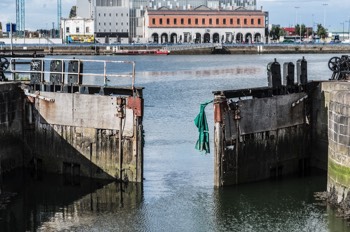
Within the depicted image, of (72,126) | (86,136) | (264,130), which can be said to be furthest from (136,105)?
(264,130)

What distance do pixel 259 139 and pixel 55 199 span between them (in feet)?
34.2

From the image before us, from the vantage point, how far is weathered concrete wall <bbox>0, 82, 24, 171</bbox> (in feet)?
122

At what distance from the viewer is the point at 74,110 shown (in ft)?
123

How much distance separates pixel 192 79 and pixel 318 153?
6813cm

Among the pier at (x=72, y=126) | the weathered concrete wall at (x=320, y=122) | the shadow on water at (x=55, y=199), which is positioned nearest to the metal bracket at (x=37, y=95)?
the pier at (x=72, y=126)

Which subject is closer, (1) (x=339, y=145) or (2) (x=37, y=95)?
(1) (x=339, y=145)

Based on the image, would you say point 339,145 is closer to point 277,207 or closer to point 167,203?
point 277,207

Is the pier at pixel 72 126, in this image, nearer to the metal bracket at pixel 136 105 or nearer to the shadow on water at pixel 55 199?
the metal bracket at pixel 136 105

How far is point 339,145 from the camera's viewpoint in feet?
102

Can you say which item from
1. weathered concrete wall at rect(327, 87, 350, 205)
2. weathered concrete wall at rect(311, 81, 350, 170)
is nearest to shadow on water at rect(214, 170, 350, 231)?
weathered concrete wall at rect(327, 87, 350, 205)

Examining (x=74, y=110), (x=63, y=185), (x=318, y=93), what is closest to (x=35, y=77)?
(x=74, y=110)

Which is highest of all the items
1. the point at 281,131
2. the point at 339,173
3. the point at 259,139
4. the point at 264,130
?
the point at 264,130

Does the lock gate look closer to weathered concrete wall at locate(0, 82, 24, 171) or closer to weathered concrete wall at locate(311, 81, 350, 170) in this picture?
weathered concrete wall at locate(311, 81, 350, 170)

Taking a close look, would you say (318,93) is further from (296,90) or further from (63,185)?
(63,185)
